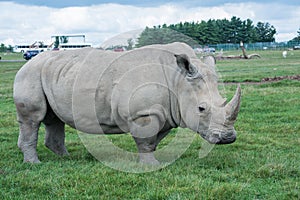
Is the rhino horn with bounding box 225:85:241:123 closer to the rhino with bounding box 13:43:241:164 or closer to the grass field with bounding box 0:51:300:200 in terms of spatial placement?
the rhino with bounding box 13:43:241:164

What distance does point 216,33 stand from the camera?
2450 inches

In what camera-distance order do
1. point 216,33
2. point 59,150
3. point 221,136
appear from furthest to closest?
point 216,33
point 59,150
point 221,136

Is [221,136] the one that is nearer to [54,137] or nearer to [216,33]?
[54,137]

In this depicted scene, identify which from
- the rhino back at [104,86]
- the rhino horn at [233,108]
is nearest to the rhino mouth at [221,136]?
the rhino horn at [233,108]

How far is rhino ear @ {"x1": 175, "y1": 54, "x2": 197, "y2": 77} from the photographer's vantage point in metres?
6.46

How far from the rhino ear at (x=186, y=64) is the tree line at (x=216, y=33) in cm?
104

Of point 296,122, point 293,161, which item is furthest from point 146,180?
point 296,122

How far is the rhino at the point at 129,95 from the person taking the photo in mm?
6441

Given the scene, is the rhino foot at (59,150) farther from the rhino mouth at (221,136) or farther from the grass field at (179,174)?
the rhino mouth at (221,136)

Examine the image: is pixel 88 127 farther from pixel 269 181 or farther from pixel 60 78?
pixel 269 181

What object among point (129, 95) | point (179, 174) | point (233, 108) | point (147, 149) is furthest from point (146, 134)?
point (233, 108)

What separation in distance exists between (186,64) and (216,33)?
56.7m

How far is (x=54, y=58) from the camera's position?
7.51 metres

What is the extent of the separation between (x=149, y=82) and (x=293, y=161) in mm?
2129
